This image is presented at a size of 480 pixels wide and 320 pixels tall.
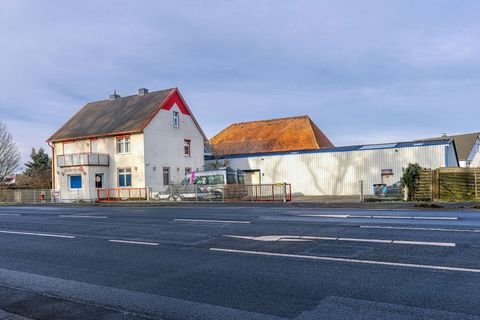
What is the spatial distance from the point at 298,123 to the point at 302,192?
1608 cm

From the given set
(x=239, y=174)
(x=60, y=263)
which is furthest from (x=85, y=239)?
(x=239, y=174)

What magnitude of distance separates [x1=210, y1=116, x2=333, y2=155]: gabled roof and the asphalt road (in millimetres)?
37896

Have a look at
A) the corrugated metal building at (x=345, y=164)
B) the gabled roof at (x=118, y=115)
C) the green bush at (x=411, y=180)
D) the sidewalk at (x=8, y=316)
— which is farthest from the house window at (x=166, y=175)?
the sidewalk at (x=8, y=316)

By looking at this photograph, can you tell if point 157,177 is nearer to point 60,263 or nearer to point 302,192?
point 302,192

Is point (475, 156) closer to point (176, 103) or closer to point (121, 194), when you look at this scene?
point (176, 103)

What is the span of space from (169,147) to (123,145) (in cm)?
431

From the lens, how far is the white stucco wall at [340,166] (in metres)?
32.8

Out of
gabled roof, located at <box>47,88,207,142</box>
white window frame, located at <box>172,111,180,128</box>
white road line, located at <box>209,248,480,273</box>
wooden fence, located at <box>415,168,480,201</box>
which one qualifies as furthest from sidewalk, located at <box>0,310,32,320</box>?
white window frame, located at <box>172,111,180,128</box>

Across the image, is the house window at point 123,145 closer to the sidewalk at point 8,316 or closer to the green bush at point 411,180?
the green bush at point 411,180

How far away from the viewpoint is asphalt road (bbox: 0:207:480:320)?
5.15 meters

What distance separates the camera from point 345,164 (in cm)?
3619

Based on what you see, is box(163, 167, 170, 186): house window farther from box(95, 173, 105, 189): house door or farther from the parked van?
the parked van

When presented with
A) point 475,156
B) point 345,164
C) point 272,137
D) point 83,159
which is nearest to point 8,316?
point 345,164

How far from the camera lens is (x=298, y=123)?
52.6 m
